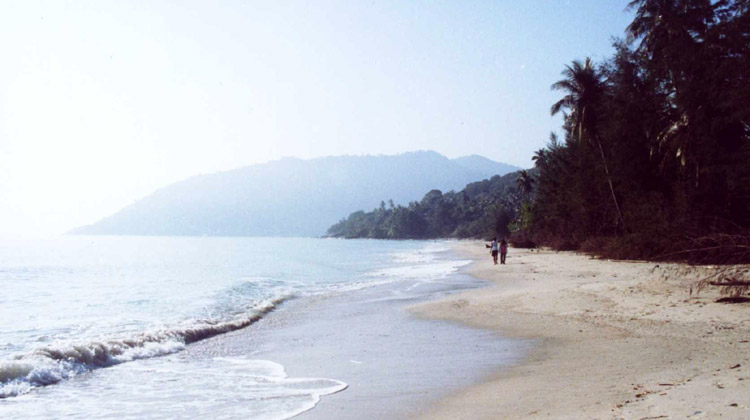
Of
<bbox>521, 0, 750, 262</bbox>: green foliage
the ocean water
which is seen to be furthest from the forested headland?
the ocean water

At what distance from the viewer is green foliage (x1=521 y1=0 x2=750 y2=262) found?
17.7 metres

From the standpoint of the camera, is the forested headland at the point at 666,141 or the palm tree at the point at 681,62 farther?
Answer: the palm tree at the point at 681,62

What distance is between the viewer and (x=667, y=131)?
2544 centimetres

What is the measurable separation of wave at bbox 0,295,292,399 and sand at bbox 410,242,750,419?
601cm

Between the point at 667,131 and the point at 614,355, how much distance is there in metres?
21.2

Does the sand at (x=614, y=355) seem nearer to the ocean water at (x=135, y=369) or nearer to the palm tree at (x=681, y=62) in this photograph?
the ocean water at (x=135, y=369)

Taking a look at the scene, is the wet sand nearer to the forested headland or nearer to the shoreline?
the shoreline

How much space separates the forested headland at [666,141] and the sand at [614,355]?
1714mm

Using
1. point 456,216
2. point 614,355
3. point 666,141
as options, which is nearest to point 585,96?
point 666,141

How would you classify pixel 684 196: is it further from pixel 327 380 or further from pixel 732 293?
pixel 327 380

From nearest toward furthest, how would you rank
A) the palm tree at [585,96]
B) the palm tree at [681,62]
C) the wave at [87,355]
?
the wave at [87,355] < the palm tree at [681,62] < the palm tree at [585,96]

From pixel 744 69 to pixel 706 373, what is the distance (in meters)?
12.4

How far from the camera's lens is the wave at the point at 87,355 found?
8539 millimetres

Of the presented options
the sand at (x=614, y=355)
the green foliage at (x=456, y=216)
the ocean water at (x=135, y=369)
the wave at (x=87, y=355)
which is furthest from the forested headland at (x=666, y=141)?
the green foliage at (x=456, y=216)
